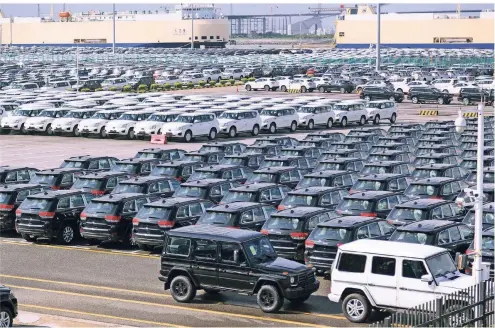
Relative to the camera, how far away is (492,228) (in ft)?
73.6

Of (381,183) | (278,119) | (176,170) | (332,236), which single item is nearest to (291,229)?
(332,236)

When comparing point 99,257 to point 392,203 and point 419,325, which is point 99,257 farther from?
point 419,325

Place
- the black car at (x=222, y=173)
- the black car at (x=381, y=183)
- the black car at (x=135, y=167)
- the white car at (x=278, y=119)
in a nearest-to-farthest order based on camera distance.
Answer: the black car at (x=381, y=183), the black car at (x=222, y=173), the black car at (x=135, y=167), the white car at (x=278, y=119)

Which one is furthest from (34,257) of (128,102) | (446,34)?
(446,34)

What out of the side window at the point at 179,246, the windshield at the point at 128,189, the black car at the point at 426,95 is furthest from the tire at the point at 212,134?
the side window at the point at 179,246

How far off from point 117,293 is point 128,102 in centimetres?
4386

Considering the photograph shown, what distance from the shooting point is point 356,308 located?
61.8 feet

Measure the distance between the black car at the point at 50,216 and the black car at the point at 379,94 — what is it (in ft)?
152

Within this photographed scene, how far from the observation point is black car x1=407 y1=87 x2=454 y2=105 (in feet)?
235

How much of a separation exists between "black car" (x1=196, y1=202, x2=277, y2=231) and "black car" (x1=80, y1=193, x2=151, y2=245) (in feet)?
8.36

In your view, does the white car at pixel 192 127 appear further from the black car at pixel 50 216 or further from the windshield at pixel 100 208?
the windshield at pixel 100 208

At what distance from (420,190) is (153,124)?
2533 cm

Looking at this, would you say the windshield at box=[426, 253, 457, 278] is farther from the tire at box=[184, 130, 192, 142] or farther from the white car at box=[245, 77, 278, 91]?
the white car at box=[245, 77, 278, 91]

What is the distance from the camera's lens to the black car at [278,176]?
3161cm
